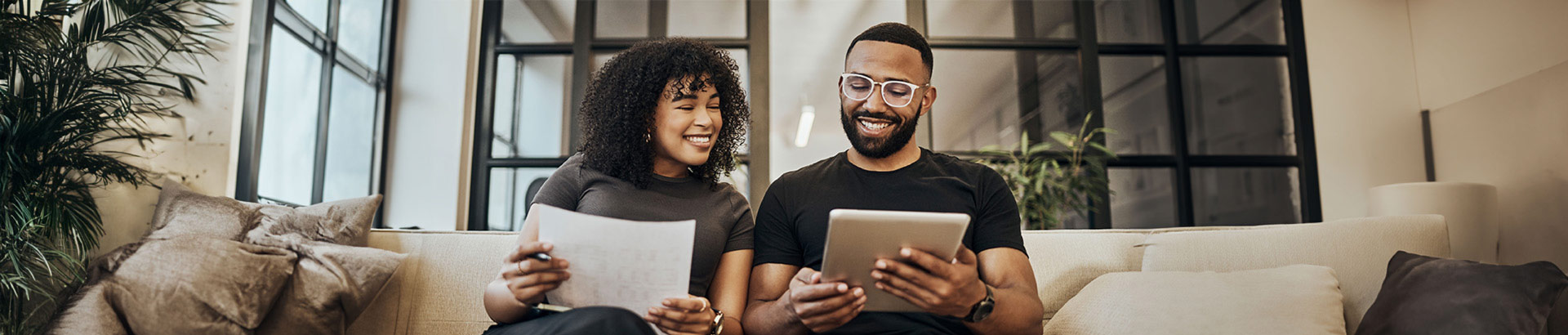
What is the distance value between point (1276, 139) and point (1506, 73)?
987mm

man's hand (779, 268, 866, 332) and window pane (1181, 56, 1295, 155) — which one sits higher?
window pane (1181, 56, 1295, 155)

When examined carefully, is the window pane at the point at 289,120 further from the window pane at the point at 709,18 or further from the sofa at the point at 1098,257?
the window pane at the point at 709,18

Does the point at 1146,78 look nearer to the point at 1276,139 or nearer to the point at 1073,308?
the point at 1276,139

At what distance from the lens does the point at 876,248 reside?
1.27 meters

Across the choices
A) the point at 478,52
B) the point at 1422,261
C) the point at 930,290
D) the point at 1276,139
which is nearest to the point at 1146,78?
the point at 1276,139

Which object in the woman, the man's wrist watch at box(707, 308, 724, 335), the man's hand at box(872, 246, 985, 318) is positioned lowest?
the man's wrist watch at box(707, 308, 724, 335)

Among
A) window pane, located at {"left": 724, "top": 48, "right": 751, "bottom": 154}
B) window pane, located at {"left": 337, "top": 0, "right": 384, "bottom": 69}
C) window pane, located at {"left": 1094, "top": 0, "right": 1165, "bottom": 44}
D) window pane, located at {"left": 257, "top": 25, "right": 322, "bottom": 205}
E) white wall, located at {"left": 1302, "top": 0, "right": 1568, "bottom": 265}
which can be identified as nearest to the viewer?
window pane, located at {"left": 257, "top": 25, "right": 322, "bottom": 205}

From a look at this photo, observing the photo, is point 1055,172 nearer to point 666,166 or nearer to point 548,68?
point 548,68

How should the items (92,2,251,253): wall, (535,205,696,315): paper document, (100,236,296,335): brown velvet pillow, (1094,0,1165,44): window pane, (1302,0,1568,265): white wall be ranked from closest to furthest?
(535,205,696,315): paper document
(100,236,296,335): brown velvet pillow
(92,2,251,253): wall
(1302,0,1568,265): white wall
(1094,0,1165,44): window pane

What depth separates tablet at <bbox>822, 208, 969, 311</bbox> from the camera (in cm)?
120

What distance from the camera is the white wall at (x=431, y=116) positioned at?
165 inches

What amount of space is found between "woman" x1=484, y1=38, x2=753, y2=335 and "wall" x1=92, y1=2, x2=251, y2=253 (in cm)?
129

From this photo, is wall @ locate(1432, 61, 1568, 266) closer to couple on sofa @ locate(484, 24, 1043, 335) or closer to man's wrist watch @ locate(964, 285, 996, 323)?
couple on sofa @ locate(484, 24, 1043, 335)

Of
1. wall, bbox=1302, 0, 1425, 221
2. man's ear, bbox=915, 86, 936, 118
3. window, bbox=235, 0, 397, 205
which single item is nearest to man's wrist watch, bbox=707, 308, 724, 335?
man's ear, bbox=915, 86, 936, 118
